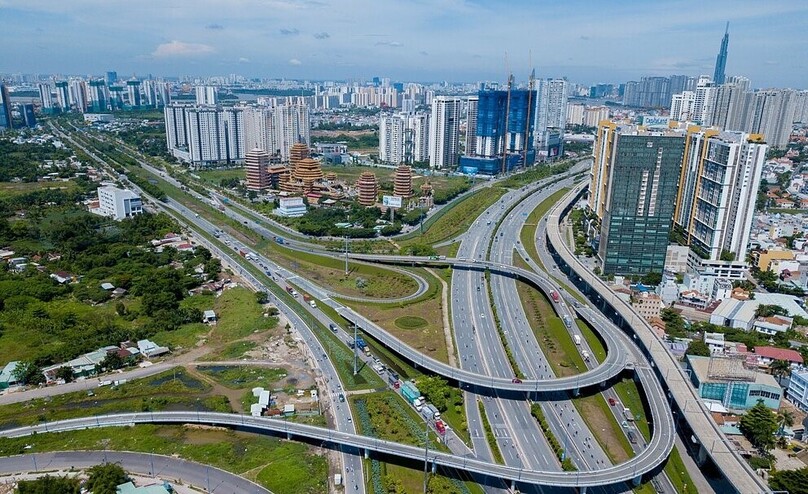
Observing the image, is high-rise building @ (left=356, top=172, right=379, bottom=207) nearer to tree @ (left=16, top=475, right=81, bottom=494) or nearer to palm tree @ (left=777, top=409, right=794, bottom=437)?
palm tree @ (left=777, top=409, right=794, bottom=437)

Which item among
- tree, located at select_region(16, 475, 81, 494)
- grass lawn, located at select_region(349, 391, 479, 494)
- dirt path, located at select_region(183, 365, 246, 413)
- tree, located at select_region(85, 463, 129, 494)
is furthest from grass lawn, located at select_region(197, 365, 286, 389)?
tree, located at select_region(16, 475, 81, 494)

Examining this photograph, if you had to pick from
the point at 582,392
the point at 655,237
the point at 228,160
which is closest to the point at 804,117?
the point at 655,237

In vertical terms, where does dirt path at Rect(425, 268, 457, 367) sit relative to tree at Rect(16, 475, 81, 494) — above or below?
below

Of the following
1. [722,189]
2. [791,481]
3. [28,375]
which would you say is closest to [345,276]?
[28,375]

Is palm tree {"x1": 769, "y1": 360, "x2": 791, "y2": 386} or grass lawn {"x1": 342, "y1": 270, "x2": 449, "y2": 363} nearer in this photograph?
palm tree {"x1": 769, "y1": 360, "x2": 791, "y2": 386}

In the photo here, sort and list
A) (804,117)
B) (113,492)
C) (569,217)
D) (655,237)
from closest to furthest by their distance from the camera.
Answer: (113,492) < (655,237) < (569,217) < (804,117)

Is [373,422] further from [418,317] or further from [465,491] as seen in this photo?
[418,317]
